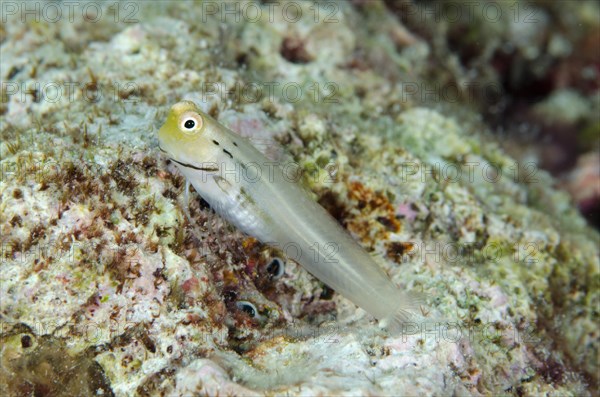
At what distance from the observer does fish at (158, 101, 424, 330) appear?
2.84m

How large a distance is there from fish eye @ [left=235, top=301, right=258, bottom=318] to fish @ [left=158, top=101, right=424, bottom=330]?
436mm

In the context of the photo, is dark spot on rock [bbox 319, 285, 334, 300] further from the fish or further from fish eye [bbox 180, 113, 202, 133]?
fish eye [bbox 180, 113, 202, 133]

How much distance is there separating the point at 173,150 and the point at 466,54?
16.9ft

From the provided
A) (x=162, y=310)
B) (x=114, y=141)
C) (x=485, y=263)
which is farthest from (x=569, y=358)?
(x=114, y=141)

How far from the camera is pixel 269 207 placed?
2.96 meters

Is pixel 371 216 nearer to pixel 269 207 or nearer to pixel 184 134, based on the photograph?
pixel 269 207

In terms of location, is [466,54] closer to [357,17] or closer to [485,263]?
[357,17]

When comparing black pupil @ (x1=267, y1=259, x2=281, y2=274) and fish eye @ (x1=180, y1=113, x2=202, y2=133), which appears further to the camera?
black pupil @ (x1=267, y1=259, x2=281, y2=274)

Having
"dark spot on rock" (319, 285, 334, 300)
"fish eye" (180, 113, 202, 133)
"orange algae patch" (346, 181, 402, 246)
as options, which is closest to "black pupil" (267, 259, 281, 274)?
"dark spot on rock" (319, 285, 334, 300)

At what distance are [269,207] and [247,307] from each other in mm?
604

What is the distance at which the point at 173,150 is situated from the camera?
2836 millimetres

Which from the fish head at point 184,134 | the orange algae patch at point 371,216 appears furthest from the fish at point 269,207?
the orange algae patch at point 371,216

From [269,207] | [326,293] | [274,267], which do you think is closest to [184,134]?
[269,207]

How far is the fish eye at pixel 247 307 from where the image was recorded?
2.75 metres
